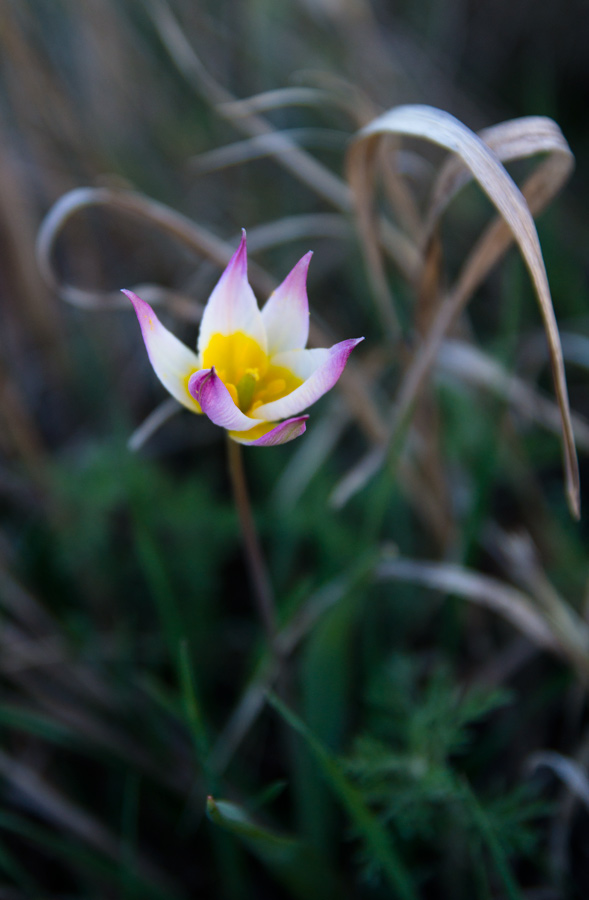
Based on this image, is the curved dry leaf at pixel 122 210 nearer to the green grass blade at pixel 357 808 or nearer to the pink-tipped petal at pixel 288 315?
the pink-tipped petal at pixel 288 315

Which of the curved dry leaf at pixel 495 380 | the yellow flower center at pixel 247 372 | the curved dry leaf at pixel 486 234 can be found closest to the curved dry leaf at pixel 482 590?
the curved dry leaf at pixel 486 234

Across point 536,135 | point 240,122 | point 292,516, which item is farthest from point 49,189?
point 536,135

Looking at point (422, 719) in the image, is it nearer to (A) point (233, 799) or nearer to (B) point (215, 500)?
(A) point (233, 799)

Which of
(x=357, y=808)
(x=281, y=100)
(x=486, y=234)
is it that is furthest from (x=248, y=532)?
(x=281, y=100)

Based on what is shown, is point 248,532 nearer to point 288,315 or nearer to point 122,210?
point 288,315

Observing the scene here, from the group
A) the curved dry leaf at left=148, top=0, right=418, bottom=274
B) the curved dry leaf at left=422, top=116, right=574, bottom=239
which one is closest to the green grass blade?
the curved dry leaf at left=422, top=116, right=574, bottom=239

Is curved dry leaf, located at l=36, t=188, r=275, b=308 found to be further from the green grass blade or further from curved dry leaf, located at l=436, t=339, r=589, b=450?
the green grass blade

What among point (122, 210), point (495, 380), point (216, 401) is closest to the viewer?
point (216, 401)
